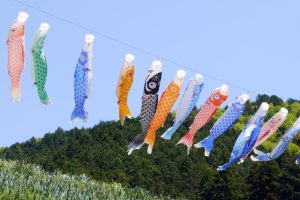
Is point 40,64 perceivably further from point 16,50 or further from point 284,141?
point 284,141

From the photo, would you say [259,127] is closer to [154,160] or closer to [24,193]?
[24,193]

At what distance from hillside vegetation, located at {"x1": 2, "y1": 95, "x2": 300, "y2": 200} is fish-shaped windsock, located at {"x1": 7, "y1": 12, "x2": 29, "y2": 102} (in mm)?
32611

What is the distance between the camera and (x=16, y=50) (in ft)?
66.7

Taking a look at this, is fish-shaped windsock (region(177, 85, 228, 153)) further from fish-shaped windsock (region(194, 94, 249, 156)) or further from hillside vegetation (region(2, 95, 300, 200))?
hillside vegetation (region(2, 95, 300, 200))

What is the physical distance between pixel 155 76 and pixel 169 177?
224ft

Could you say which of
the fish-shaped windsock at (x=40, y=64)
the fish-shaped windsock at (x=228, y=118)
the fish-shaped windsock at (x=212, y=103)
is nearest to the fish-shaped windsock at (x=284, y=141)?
the fish-shaped windsock at (x=228, y=118)

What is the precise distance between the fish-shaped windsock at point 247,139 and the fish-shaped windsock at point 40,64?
5308mm

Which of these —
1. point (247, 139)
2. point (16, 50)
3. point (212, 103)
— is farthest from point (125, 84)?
point (247, 139)

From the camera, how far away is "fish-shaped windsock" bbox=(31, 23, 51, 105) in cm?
2011

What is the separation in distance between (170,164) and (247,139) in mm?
71315

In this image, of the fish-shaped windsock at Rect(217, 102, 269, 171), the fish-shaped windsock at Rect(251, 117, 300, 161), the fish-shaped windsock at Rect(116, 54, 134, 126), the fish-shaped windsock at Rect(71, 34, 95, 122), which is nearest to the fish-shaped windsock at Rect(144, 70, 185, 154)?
the fish-shaped windsock at Rect(116, 54, 134, 126)

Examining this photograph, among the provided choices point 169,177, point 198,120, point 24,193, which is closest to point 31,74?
point 24,193

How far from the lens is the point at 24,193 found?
20281 millimetres

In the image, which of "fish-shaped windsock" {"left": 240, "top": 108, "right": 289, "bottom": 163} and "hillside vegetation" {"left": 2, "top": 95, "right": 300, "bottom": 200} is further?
"hillside vegetation" {"left": 2, "top": 95, "right": 300, "bottom": 200}
